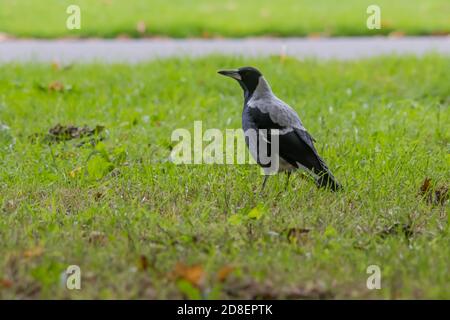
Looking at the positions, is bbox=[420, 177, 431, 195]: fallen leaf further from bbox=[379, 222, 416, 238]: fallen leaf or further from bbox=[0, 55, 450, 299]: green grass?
bbox=[379, 222, 416, 238]: fallen leaf

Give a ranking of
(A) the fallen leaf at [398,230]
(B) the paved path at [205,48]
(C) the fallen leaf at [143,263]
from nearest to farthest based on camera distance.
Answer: (C) the fallen leaf at [143,263]
(A) the fallen leaf at [398,230]
(B) the paved path at [205,48]

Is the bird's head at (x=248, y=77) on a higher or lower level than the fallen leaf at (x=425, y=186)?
higher

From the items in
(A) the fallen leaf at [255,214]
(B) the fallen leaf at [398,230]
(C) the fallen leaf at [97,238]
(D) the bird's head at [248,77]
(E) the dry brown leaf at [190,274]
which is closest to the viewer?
(E) the dry brown leaf at [190,274]

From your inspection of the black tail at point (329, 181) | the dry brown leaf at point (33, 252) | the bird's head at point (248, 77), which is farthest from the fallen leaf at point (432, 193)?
the dry brown leaf at point (33, 252)

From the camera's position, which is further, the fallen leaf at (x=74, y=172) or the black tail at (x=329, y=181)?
the fallen leaf at (x=74, y=172)

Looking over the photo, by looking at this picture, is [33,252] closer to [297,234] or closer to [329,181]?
[297,234]

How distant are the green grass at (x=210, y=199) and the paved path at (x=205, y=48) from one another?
5.48ft

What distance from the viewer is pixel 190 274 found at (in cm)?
347

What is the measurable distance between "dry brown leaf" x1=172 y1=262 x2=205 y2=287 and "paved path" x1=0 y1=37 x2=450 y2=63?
6.12m

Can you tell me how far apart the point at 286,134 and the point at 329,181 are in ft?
1.27

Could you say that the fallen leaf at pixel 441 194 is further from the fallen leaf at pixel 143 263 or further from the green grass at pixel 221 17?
the green grass at pixel 221 17

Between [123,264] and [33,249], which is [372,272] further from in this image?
[33,249]

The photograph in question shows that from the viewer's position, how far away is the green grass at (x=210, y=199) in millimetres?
3545
